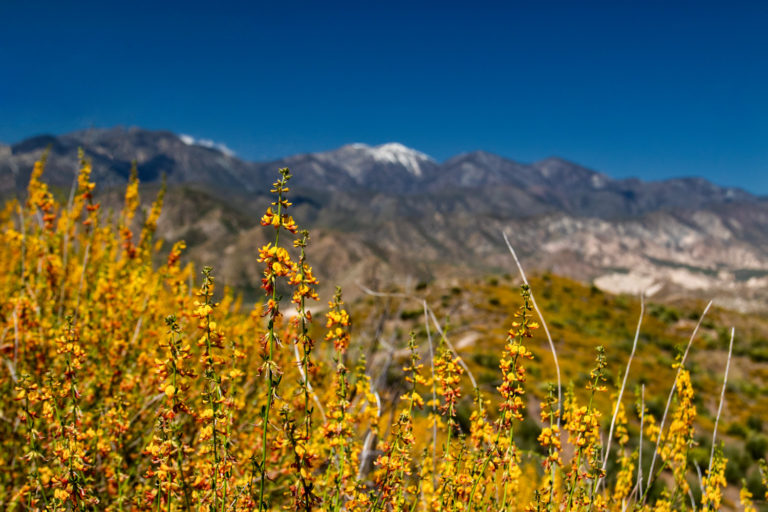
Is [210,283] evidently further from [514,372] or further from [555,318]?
[555,318]

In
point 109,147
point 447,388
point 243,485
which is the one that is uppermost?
point 109,147

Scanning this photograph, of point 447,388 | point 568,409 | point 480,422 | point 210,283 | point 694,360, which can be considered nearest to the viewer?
point 210,283

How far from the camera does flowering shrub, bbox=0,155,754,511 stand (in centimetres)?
185

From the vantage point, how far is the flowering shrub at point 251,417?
1854 mm

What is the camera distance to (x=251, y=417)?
4230 mm

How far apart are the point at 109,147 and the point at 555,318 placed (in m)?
20.2

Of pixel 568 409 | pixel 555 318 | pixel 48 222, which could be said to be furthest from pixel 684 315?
Answer: pixel 48 222

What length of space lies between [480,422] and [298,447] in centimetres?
112

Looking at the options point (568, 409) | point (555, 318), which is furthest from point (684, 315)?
point (568, 409)

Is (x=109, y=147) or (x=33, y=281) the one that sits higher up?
(x=109, y=147)

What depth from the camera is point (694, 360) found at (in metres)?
19.3

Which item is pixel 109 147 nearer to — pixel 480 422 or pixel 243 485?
pixel 243 485

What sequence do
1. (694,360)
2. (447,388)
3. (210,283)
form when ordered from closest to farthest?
1. (210,283)
2. (447,388)
3. (694,360)

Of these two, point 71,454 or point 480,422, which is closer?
point 71,454
